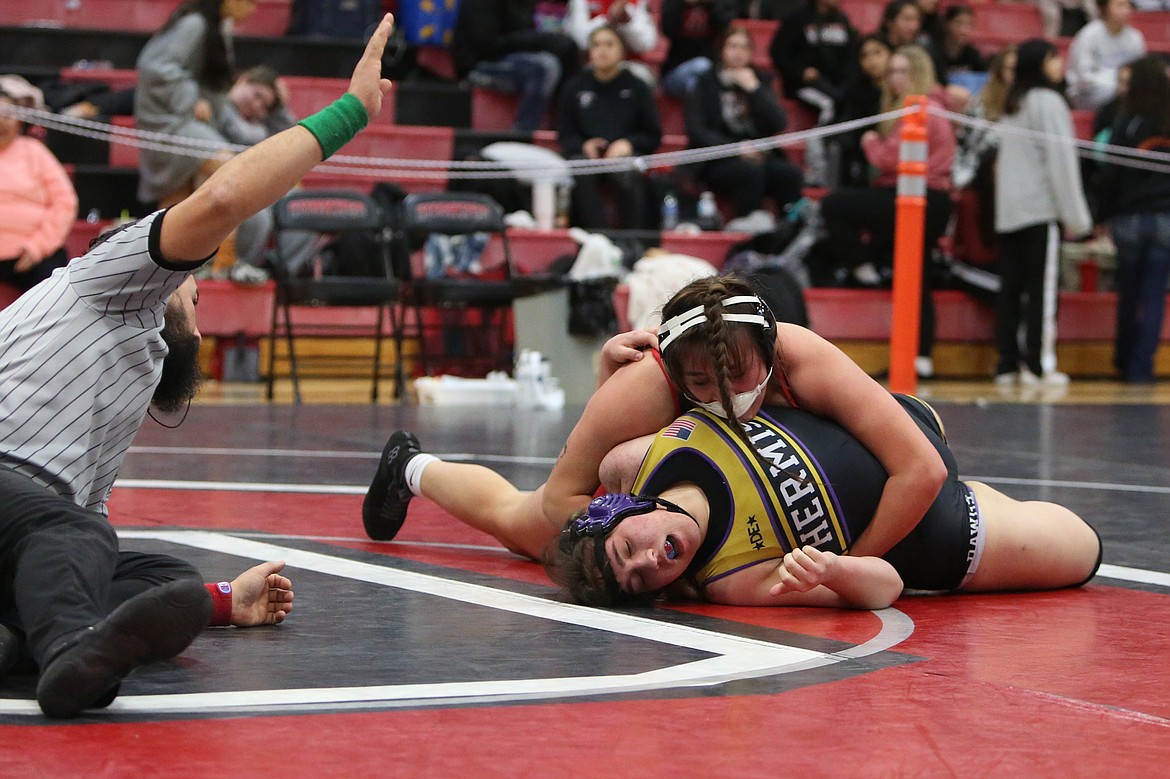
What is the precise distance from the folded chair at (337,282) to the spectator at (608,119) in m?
1.51

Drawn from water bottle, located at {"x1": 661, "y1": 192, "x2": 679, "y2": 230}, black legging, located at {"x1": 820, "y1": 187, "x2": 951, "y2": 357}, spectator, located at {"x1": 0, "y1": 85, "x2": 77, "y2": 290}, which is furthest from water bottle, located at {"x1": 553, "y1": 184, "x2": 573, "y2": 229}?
spectator, located at {"x1": 0, "y1": 85, "x2": 77, "y2": 290}

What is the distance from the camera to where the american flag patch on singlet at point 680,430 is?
3145mm

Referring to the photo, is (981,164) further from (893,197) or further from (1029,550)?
(1029,550)

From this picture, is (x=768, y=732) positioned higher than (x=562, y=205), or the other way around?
(x=562, y=205)

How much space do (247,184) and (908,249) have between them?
16.7 feet

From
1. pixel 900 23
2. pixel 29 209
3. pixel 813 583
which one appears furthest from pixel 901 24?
pixel 813 583

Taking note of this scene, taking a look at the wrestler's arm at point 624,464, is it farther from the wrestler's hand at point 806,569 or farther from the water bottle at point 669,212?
the water bottle at point 669,212

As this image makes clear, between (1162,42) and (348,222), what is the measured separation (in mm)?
7722

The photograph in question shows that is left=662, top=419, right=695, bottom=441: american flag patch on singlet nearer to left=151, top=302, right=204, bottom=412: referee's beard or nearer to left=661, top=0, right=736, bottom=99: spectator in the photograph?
left=151, top=302, right=204, bottom=412: referee's beard

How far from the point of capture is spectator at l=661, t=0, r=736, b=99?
11.2m

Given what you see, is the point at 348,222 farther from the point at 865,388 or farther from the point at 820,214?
the point at 865,388

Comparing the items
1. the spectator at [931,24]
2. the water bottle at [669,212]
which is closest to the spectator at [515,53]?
the water bottle at [669,212]

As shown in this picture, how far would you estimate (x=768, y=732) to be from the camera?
2.14 meters

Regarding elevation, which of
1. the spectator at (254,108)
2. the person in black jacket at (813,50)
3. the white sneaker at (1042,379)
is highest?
the person in black jacket at (813,50)
